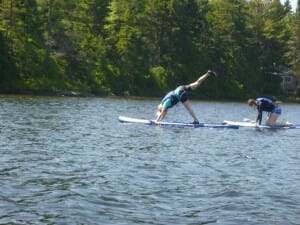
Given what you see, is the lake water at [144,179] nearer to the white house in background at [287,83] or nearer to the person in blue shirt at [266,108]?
the person in blue shirt at [266,108]

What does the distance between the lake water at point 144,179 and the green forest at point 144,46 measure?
136ft

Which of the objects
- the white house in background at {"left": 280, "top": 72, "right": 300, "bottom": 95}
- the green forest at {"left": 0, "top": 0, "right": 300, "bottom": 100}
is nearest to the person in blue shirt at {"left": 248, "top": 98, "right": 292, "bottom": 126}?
the green forest at {"left": 0, "top": 0, "right": 300, "bottom": 100}

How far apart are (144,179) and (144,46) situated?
70.3 metres

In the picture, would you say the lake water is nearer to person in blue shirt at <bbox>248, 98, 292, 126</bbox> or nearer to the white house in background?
person in blue shirt at <bbox>248, 98, 292, 126</bbox>

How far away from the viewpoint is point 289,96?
323 feet

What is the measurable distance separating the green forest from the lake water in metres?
41.4

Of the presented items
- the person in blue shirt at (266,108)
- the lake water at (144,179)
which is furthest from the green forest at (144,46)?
the lake water at (144,179)

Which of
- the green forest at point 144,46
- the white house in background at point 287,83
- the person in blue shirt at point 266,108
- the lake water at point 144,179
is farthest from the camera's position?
the white house in background at point 287,83

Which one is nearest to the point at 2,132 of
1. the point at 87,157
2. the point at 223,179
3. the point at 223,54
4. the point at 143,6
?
the point at 87,157

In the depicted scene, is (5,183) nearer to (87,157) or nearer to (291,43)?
(87,157)

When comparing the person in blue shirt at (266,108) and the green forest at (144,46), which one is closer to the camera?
the person in blue shirt at (266,108)

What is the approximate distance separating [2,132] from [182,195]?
10.4 m

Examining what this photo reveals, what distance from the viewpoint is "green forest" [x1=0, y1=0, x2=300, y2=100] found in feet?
212

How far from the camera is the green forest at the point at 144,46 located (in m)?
64.7
